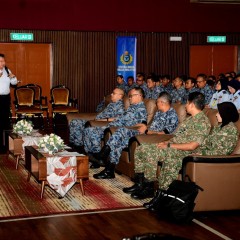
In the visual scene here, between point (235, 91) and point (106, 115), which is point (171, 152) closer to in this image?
point (106, 115)

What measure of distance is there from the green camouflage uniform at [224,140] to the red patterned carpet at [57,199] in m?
1.05

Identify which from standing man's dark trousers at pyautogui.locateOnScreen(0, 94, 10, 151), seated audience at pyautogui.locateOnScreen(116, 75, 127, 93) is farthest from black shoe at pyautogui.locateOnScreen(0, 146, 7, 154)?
seated audience at pyautogui.locateOnScreen(116, 75, 127, 93)

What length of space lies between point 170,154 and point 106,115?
11.2 ft

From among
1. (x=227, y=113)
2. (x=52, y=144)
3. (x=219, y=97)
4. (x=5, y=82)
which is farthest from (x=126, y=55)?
(x=227, y=113)

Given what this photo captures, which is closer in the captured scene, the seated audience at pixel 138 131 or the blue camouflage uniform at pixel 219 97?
the seated audience at pixel 138 131

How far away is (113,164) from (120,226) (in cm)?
246

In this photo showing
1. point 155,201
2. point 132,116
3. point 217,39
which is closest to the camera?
point 155,201

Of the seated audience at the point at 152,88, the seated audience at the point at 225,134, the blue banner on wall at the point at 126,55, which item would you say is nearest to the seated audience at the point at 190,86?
the seated audience at the point at 152,88

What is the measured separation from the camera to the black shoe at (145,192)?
256 inches

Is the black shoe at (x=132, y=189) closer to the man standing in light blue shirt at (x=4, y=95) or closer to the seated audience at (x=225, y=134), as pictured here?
the seated audience at (x=225, y=134)

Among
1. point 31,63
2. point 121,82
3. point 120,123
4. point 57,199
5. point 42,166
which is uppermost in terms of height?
point 31,63

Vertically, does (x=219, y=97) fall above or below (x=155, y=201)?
above

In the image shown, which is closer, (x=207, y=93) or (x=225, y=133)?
(x=225, y=133)

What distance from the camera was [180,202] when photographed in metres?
5.48
